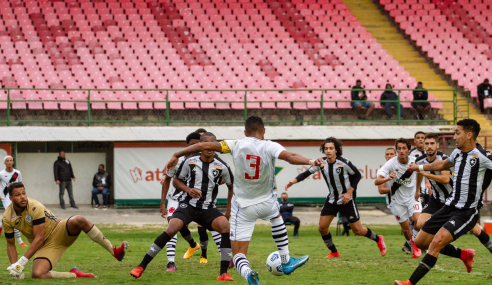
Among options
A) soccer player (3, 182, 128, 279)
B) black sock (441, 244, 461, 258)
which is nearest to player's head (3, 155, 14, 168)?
soccer player (3, 182, 128, 279)

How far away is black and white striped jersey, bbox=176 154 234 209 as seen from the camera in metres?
11.2

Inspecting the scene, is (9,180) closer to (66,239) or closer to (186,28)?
(66,239)

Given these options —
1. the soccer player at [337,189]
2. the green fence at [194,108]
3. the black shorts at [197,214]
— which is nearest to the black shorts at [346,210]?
the soccer player at [337,189]

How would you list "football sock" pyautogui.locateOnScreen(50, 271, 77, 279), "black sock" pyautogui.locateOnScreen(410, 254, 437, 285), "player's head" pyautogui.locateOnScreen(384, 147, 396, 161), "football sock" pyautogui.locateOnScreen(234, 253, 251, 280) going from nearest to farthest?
"football sock" pyautogui.locateOnScreen(234, 253, 251, 280)
"black sock" pyautogui.locateOnScreen(410, 254, 437, 285)
"football sock" pyautogui.locateOnScreen(50, 271, 77, 279)
"player's head" pyautogui.locateOnScreen(384, 147, 396, 161)

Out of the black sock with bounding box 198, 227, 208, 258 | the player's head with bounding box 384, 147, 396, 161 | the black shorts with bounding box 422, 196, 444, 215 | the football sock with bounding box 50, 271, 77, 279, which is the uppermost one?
the player's head with bounding box 384, 147, 396, 161

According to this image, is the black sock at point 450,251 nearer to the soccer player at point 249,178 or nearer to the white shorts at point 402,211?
the soccer player at point 249,178

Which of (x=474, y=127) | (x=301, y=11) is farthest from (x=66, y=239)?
(x=301, y=11)

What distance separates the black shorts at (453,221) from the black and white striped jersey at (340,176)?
3629 millimetres

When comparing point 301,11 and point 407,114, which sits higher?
point 301,11

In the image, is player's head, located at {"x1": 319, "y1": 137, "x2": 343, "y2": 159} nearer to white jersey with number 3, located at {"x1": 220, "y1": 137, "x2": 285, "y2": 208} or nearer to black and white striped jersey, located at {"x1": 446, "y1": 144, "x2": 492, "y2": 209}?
black and white striped jersey, located at {"x1": 446, "y1": 144, "x2": 492, "y2": 209}

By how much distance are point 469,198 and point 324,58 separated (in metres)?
21.3

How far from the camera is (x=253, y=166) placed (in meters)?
9.12

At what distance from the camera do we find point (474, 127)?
948cm

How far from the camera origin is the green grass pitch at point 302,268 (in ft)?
34.3
